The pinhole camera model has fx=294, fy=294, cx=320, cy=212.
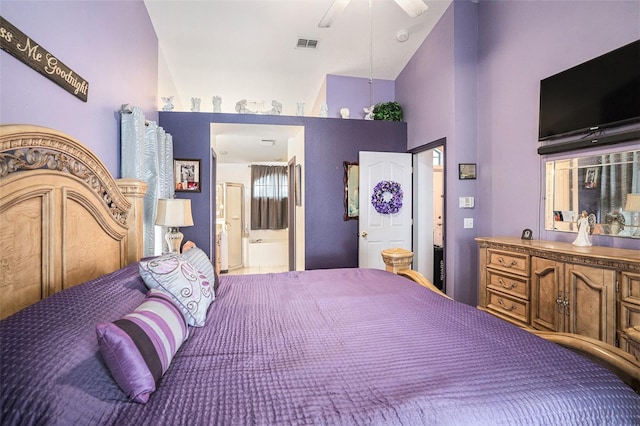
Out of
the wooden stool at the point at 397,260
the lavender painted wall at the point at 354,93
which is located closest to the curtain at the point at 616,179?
the wooden stool at the point at 397,260

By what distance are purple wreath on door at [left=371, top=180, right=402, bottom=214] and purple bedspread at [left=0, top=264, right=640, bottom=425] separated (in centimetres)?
251

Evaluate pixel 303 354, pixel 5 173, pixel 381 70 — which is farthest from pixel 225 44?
pixel 303 354

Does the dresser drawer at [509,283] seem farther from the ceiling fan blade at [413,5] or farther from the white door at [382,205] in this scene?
the ceiling fan blade at [413,5]

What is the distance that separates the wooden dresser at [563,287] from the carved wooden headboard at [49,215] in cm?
231

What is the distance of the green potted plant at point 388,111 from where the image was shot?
3973mm

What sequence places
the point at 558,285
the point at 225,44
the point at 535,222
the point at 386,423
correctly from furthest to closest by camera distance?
1. the point at 225,44
2. the point at 535,222
3. the point at 558,285
4. the point at 386,423

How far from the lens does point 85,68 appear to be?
63.6 inches

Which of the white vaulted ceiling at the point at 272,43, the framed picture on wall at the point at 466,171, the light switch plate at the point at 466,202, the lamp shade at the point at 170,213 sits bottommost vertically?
the lamp shade at the point at 170,213

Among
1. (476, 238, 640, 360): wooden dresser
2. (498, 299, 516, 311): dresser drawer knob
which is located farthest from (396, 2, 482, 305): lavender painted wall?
(498, 299, 516, 311): dresser drawer knob

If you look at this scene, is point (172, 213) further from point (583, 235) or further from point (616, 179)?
point (616, 179)

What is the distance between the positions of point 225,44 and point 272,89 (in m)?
1.23

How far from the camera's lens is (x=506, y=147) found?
8.81 ft

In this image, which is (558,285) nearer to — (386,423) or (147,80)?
(386,423)

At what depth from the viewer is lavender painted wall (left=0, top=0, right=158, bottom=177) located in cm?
111
